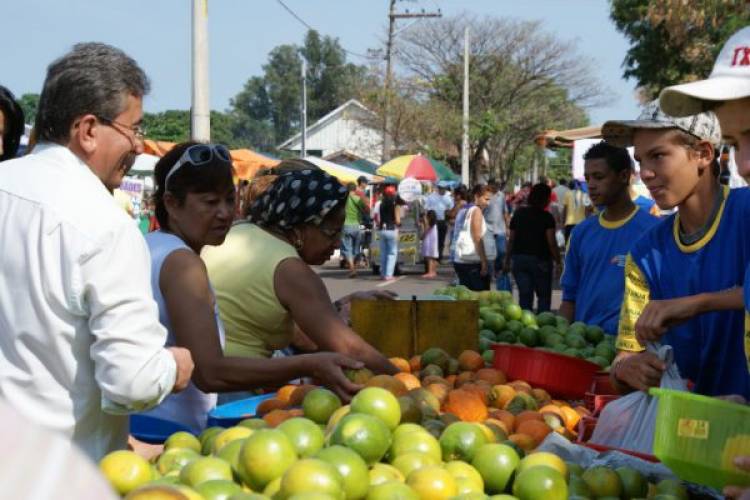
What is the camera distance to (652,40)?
2650 cm

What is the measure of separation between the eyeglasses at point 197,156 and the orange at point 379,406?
1241 millimetres

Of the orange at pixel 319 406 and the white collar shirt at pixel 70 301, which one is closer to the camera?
the white collar shirt at pixel 70 301

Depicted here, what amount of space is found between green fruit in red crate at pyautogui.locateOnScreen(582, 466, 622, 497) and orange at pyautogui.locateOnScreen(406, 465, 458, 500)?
40 centimetres

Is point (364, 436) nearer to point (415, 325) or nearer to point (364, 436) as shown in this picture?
point (364, 436)

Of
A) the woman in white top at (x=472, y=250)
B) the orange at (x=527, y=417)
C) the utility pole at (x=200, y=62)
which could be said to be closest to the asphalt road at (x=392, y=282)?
the woman in white top at (x=472, y=250)

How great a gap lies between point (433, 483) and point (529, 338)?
3106 mm

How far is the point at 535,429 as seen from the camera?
3.16 metres

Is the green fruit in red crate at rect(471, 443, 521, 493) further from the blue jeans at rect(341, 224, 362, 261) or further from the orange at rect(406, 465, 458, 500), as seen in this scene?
the blue jeans at rect(341, 224, 362, 261)

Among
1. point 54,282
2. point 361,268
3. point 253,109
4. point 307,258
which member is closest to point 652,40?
point 361,268

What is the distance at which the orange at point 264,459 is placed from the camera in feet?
7.52

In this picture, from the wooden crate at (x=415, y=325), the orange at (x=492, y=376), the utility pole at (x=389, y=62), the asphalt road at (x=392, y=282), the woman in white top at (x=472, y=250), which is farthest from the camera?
the utility pole at (x=389, y=62)

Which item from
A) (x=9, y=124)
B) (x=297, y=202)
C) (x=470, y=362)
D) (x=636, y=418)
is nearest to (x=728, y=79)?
(x=636, y=418)

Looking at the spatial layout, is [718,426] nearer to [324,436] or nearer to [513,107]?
[324,436]

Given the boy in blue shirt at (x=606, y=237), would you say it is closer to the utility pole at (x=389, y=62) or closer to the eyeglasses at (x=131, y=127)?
the eyeglasses at (x=131, y=127)
